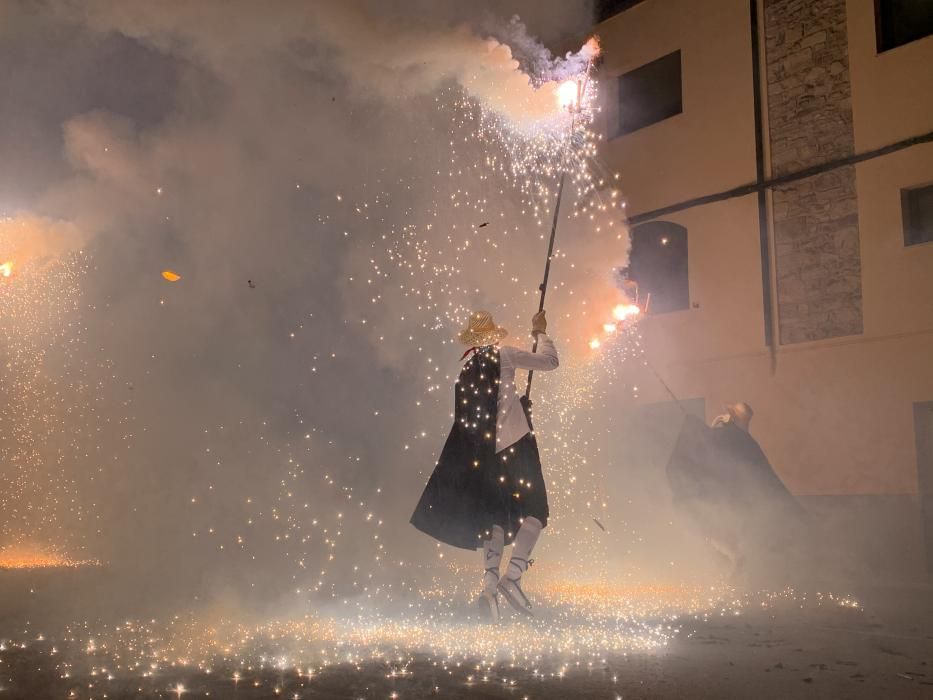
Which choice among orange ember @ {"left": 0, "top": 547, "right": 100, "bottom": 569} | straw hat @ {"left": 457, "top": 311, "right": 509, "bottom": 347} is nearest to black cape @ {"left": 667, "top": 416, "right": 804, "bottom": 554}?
straw hat @ {"left": 457, "top": 311, "right": 509, "bottom": 347}

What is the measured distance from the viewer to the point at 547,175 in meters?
11.8

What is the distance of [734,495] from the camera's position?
9.15m

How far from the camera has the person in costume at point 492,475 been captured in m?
6.06

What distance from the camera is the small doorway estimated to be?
9784mm

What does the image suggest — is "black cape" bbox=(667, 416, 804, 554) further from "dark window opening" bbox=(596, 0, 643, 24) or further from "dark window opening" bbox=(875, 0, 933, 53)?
"dark window opening" bbox=(596, 0, 643, 24)

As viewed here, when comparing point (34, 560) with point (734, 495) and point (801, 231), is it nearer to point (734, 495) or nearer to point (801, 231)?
point (734, 495)

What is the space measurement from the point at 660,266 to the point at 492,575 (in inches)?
317

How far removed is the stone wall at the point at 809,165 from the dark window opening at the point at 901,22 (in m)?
0.41

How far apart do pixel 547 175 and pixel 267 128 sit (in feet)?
13.0

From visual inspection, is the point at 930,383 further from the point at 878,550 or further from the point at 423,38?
the point at 423,38

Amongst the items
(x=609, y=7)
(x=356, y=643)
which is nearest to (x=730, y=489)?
(x=356, y=643)

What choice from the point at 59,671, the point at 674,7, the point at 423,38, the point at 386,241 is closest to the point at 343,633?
the point at 59,671

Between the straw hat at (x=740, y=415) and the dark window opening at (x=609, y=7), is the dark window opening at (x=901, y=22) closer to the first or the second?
the dark window opening at (x=609, y=7)

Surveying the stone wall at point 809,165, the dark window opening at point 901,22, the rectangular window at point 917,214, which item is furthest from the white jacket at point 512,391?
the dark window opening at point 901,22
